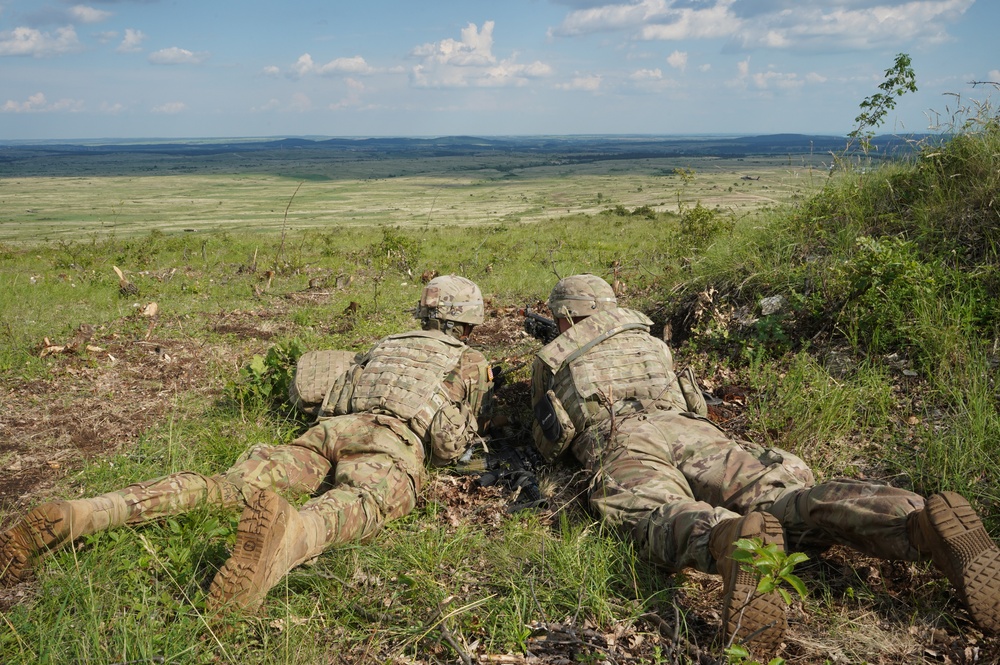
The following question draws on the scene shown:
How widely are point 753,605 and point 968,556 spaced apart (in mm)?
828

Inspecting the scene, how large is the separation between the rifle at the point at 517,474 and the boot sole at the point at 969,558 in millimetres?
2007

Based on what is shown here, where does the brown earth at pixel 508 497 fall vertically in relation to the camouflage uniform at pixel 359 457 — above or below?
below

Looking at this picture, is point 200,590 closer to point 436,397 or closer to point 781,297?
point 436,397

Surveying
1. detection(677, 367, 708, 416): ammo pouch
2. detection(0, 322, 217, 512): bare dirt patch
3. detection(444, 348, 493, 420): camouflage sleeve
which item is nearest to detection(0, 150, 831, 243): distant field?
detection(677, 367, 708, 416): ammo pouch

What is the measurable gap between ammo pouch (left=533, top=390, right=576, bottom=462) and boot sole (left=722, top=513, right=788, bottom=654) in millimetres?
1680

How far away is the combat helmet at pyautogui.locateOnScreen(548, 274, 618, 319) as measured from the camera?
4.64 m

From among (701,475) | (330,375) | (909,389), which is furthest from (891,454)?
(330,375)

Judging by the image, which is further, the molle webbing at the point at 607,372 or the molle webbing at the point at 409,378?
the molle webbing at the point at 409,378

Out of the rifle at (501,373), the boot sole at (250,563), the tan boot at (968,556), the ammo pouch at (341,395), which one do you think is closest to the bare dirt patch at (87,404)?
the ammo pouch at (341,395)

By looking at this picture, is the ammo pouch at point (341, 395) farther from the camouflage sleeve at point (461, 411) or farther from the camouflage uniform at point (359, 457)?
the camouflage sleeve at point (461, 411)

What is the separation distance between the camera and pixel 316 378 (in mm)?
4793

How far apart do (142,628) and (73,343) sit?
5047 mm

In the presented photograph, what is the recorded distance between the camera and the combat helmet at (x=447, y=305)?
193 inches

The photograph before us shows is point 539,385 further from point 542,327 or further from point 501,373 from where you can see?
point 542,327
